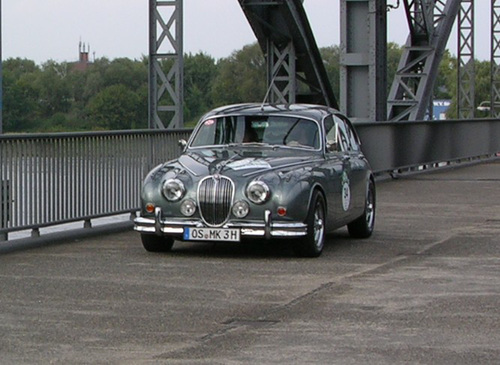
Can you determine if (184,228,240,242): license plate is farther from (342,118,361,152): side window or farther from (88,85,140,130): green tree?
(88,85,140,130): green tree

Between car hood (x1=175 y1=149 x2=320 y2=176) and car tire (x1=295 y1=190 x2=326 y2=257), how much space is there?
16.7 inches

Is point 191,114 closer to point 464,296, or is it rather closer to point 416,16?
point 416,16

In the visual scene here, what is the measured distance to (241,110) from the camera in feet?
47.9

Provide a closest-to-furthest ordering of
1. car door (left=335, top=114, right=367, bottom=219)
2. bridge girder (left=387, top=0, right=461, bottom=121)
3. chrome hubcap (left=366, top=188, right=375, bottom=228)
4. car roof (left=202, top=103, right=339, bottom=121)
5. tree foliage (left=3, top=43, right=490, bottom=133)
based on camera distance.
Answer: car door (left=335, top=114, right=367, bottom=219), car roof (left=202, top=103, right=339, bottom=121), chrome hubcap (left=366, top=188, right=375, bottom=228), bridge girder (left=387, top=0, right=461, bottom=121), tree foliage (left=3, top=43, right=490, bottom=133)

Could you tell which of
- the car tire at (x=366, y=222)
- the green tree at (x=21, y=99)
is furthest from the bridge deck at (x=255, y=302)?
the green tree at (x=21, y=99)

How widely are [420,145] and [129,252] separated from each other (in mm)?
18022

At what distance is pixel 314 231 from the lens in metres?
12.9

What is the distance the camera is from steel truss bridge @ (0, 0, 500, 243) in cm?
1444

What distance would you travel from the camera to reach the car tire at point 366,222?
15008 mm

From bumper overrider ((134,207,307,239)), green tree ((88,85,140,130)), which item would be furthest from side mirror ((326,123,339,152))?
green tree ((88,85,140,130))

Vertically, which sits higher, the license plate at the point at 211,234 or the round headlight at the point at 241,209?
the round headlight at the point at 241,209

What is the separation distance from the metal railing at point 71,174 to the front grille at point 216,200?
218 cm

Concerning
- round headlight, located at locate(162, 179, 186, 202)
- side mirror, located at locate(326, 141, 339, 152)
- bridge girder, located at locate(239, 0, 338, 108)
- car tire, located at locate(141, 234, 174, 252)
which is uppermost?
bridge girder, located at locate(239, 0, 338, 108)

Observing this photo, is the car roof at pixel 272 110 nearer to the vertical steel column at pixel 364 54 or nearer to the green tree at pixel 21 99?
the vertical steel column at pixel 364 54
